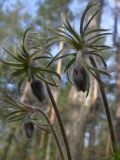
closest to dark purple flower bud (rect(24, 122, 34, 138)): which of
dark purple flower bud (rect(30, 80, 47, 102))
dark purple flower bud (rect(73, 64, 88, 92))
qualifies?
dark purple flower bud (rect(30, 80, 47, 102))

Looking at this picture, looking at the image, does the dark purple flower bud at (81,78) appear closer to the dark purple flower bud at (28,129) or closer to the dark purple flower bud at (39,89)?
the dark purple flower bud at (39,89)

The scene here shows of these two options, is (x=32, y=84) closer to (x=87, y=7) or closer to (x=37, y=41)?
(x=37, y=41)

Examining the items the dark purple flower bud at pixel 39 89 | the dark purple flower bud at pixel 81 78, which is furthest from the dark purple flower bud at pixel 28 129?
the dark purple flower bud at pixel 81 78

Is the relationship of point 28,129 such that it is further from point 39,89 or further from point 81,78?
point 81,78

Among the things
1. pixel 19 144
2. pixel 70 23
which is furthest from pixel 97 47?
pixel 19 144

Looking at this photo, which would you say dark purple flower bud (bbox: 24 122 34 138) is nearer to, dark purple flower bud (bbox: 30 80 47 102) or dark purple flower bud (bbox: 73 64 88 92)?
dark purple flower bud (bbox: 30 80 47 102)

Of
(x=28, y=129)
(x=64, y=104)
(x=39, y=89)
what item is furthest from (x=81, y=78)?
(x=64, y=104)
